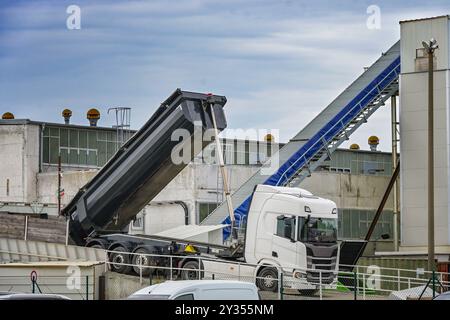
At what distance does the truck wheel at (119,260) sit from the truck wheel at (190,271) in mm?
2170

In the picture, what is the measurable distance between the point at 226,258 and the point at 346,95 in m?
22.1

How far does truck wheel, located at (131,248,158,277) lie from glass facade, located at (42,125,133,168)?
2991 centimetres

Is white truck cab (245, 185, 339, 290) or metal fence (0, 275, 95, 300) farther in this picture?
white truck cab (245, 185, 339, 290)

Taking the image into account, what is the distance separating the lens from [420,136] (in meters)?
52.0

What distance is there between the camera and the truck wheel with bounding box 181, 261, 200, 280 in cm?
3372

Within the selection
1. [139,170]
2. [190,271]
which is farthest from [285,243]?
[139,170]

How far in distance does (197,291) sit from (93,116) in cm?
5178

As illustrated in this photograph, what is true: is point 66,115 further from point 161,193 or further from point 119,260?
point 119,260

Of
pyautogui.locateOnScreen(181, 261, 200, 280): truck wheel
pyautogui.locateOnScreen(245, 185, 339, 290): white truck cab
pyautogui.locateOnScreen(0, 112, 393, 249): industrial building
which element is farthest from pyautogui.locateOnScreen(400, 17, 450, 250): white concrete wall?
pyautogui.locateOnScreen(181, 261, 200, 280): truck wheel

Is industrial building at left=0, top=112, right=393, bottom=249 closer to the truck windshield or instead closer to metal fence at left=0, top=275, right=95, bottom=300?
metal fence at left=0, top=275, right=95, bottom=300

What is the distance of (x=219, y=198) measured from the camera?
5534cm

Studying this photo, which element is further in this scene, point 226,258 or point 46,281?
point 226,258
